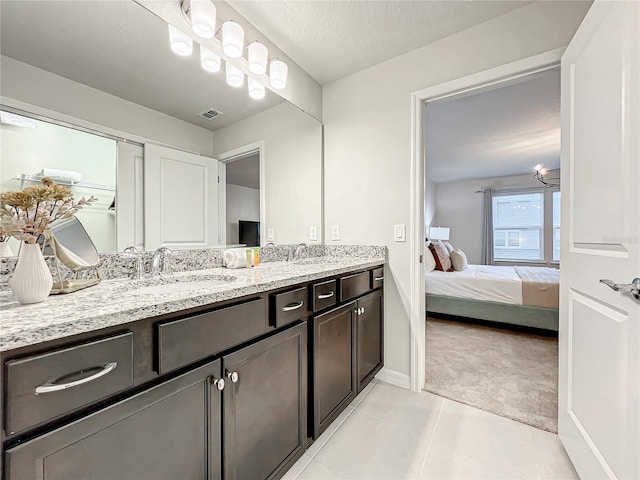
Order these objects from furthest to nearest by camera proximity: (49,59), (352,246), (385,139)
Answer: (352,246) < (385,139) < (49,59)

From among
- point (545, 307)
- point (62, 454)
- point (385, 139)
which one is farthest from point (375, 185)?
point (545, 307)

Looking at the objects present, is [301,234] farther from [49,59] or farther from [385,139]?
[49,59]

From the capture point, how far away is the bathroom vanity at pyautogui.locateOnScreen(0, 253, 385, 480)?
0.59 m

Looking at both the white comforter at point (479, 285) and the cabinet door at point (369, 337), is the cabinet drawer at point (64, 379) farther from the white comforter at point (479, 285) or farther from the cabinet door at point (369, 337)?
the white comforter at point (479, 285)

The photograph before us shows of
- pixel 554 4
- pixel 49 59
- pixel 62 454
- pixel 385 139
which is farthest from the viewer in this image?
pixel 385 139

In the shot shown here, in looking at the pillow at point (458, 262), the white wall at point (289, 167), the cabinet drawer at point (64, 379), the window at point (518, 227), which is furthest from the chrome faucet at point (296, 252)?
the window at point (518, 227)

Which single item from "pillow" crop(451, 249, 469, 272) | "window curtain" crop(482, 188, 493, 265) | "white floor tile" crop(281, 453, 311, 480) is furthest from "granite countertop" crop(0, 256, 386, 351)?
"window curtain" crop(482, 188, 493, 265)

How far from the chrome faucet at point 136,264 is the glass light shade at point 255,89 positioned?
1204 millimetres

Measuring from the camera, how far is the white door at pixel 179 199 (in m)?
1.41

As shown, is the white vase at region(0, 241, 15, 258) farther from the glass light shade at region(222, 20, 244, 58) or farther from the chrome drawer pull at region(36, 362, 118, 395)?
the glass light shade at region(222, 20, 244, 58)

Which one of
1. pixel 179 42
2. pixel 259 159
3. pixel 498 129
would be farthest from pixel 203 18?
pixel 498 129

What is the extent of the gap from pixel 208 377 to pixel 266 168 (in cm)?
154

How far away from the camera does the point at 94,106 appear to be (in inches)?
47.6

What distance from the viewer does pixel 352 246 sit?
226 cm
